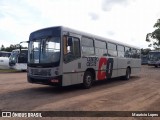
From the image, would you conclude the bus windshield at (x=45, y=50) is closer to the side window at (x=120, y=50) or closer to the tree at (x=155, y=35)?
the side window at (x=120, y=50)

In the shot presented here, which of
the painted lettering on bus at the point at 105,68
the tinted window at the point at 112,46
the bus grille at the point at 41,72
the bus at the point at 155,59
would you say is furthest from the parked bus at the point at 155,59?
the bus grille at the point at 41,72

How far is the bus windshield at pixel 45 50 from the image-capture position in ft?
37.3

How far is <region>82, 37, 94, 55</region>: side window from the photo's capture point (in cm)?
1308

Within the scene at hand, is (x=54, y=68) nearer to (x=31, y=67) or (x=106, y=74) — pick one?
(x=31, y=67)

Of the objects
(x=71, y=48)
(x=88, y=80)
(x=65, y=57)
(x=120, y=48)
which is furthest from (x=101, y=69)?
(x=120, y=48)

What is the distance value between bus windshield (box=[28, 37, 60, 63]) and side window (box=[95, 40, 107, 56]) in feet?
11.4

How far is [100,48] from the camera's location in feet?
48.6

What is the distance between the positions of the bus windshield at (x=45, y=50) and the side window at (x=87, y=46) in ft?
6.44

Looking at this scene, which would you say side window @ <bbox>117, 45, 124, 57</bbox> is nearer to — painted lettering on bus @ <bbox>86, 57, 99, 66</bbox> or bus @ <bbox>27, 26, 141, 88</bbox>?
bus @ <bbox>27, 26, 141, 88</bbox>

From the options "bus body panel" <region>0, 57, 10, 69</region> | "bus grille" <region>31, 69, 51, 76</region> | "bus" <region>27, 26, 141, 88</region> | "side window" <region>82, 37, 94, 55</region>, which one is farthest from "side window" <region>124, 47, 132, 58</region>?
"bus body panel" <region>0, 57, 10, 69</region>

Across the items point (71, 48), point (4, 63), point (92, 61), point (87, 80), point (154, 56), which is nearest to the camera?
point (71, 48)

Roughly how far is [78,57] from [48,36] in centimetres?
179

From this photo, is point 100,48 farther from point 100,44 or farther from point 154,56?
point 154,56

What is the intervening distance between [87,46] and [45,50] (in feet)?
8.68
